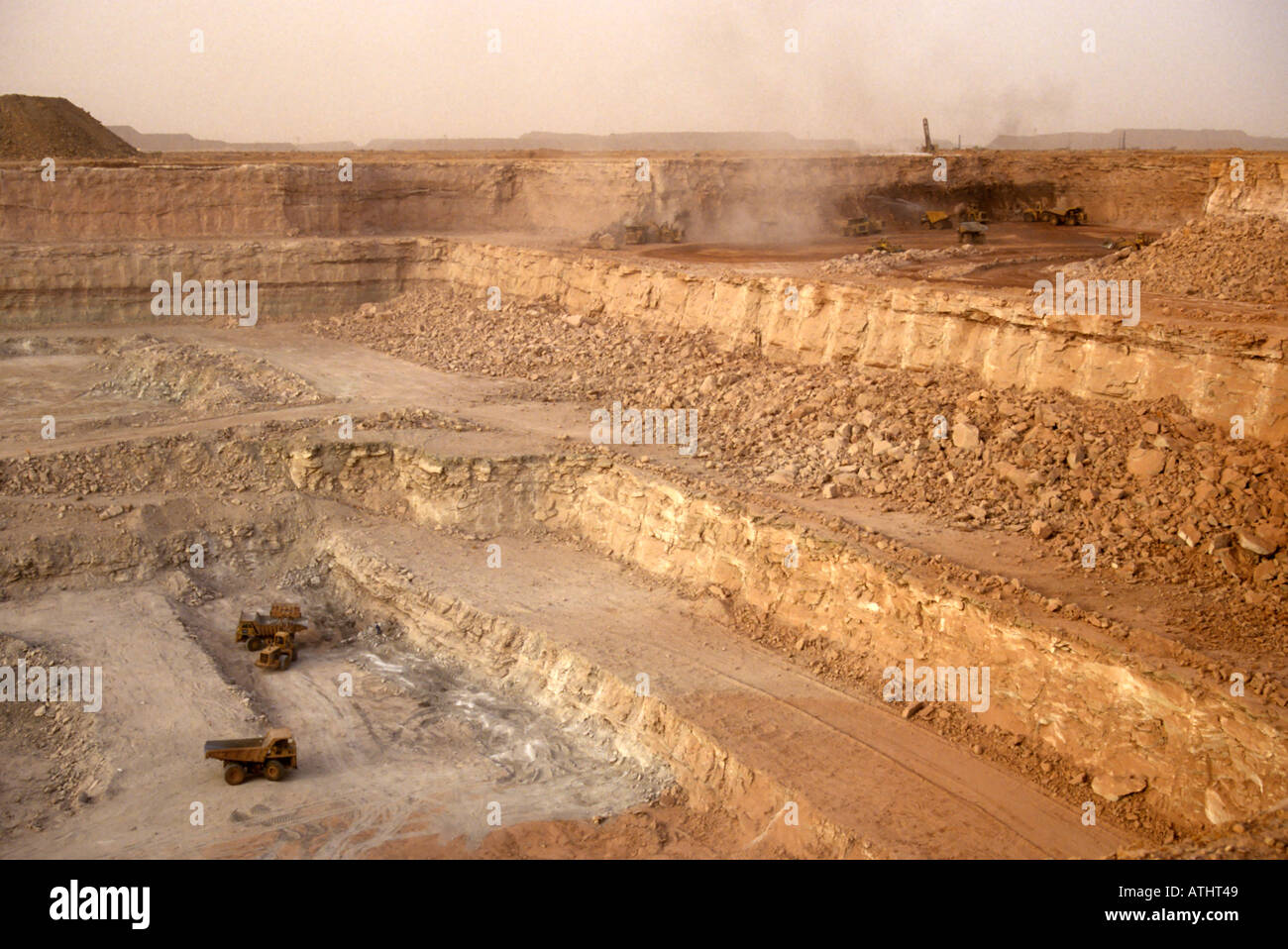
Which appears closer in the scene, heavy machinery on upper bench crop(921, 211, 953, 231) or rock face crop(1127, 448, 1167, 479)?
rock face crop(1127, 448, 1167, 479)

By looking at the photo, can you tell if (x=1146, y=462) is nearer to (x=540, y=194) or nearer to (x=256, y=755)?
(x=256, y=755)

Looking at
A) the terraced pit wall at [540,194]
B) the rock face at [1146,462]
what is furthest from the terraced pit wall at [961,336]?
the terraced pit wall at [540,194]

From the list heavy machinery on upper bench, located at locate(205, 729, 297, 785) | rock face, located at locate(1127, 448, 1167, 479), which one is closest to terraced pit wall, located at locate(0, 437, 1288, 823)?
heavy machinery on upper bench, located at locate(205, 729, 297, 785)

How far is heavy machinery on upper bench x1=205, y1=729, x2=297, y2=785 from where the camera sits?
375 inches

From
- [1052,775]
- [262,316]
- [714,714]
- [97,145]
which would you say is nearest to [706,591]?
[714,714]

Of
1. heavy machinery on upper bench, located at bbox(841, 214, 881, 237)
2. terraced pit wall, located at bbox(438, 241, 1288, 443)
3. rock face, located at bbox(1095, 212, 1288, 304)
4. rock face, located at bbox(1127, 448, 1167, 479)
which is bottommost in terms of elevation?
rock face, located at bbox(1127, 448, 1167, 479)

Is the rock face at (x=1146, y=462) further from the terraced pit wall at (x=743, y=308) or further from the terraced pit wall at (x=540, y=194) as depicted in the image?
the terraced pit wall at (x=540, y=194)

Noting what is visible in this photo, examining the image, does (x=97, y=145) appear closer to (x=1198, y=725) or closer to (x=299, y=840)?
(x=299, y=840)

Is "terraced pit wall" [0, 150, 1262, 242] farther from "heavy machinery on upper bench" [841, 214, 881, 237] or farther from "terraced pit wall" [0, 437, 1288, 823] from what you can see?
"terraced pit wall" [0, 437, 1288, 823]

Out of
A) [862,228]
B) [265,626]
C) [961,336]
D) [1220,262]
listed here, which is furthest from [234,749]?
[862,228]

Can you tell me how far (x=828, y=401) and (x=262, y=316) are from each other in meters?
15.7

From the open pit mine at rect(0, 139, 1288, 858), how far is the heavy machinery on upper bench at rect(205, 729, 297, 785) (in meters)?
0.05

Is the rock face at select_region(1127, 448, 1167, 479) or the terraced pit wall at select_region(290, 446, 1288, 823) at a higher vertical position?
the rock face at select_region(1127, 448, 1167, 479)

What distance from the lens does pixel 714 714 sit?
975 centimetres
